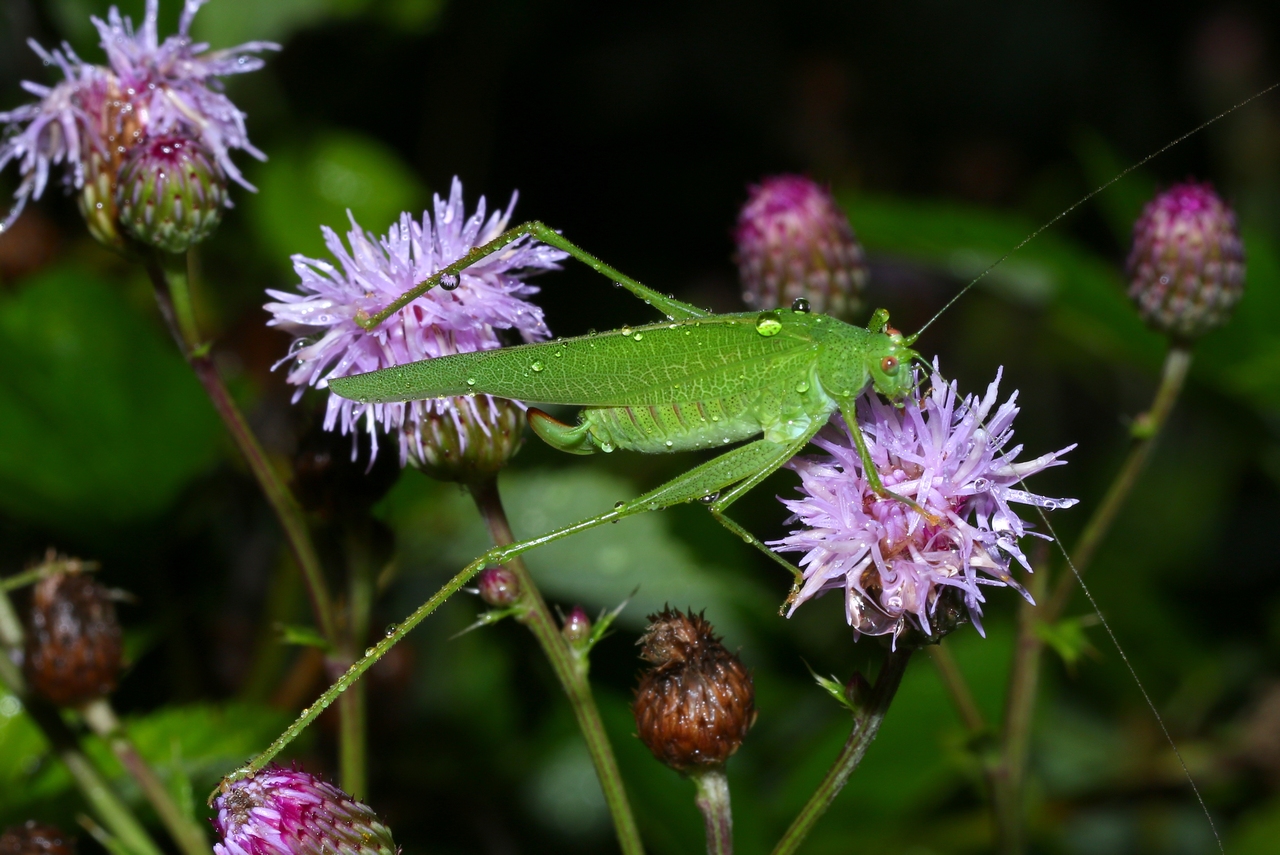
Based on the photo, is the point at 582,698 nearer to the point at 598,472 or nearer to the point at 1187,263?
the point at 598,472

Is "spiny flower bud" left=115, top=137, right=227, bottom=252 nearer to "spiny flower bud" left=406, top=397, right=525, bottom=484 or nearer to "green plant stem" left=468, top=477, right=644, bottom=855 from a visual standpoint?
"spiny flower bud" left=406, top=397, right=525, bottom=484

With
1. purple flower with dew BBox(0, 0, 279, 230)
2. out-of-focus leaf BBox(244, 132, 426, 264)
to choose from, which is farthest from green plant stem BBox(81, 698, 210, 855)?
out-of-focus leaf BBox(244, 132, 426, 264)

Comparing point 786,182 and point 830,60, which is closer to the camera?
point 786,182

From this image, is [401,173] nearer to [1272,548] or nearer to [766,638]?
[766,638]

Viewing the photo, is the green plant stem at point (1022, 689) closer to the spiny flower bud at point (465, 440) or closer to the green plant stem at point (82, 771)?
the spiny flower bud at point (465, 440)

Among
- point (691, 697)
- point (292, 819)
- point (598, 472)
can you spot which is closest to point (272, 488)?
point (292, 819)

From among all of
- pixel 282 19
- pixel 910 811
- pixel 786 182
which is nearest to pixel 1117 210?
pixel 786 182

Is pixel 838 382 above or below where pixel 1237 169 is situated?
above
